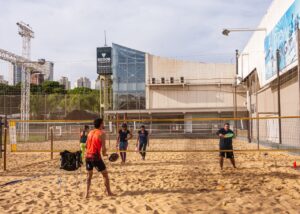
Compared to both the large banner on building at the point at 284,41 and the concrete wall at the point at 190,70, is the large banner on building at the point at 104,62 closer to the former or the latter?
the concrete wall at the point at 190,70

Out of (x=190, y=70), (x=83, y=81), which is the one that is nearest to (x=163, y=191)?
(x=190, y=70)

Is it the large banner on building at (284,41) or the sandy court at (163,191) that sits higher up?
the large banner on building at (284,41)

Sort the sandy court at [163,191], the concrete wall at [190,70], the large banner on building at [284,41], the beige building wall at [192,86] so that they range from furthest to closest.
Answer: the concrete wall at [190,70], the beige building wall at [192,86], the large banner on building at [284,41], the sandy court at [163,191]

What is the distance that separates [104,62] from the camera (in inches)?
1905

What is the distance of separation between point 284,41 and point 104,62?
3355 centimetres

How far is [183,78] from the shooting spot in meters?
42.9

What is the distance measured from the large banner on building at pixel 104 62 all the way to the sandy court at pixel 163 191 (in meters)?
38.3

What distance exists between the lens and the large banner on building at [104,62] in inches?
1893

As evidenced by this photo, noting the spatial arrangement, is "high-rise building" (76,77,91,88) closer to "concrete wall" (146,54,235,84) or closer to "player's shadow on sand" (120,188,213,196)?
"concrete wall" (146,54,235,84)

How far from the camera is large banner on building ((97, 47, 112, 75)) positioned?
48.1m

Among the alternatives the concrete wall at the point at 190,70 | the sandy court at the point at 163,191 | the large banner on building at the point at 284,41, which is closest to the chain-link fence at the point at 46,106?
the concrete wall at the point at 190,70

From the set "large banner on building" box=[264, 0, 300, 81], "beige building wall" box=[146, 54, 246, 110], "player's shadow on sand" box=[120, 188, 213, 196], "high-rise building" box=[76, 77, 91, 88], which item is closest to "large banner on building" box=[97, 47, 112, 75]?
"beige building wall" box=[146, 54, 246, 110]

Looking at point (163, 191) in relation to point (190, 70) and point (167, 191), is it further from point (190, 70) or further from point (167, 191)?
point (190, 70)

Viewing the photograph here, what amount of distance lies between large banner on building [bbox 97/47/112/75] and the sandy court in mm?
38263
